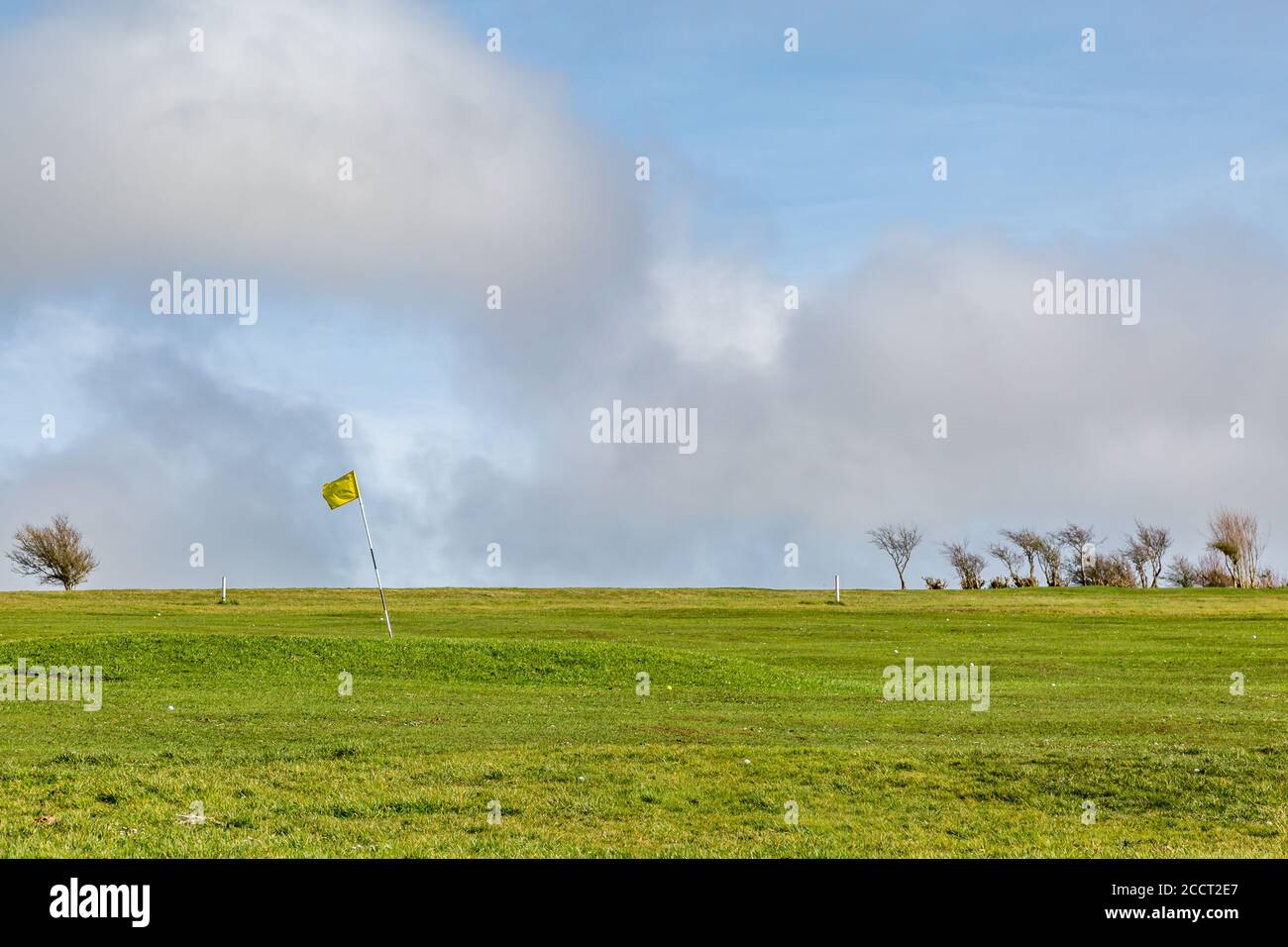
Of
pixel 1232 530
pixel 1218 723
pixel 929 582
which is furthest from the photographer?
pixel 1232 530

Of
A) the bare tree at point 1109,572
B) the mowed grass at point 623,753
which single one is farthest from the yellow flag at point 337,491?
the bare tree at point 1109,572

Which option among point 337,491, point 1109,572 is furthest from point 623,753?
point 1109,572

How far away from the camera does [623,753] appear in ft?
54.6

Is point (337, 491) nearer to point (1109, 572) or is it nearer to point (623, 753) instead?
point (623, 753)

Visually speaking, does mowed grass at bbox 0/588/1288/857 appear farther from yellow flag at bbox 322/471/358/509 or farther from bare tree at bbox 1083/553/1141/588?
bare tree at bbox 1083/553/1141/588

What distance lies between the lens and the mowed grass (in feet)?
43.0

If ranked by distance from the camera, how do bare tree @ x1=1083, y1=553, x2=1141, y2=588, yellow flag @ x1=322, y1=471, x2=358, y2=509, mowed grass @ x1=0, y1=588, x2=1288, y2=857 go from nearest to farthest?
mowed grass @ x1=0, y1=588, x2=1288, y2=857 < yellow flag @ x1=322, y1=471, x2=358, y2=509 < bare tree @ x1=1083, y1=553, x2=1141, y2=588

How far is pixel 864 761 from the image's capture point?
16062mm

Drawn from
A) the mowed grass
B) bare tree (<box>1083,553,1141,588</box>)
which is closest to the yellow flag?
the mowed grass

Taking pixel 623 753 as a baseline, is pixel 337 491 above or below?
above

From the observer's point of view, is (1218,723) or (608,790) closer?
(608,790)
